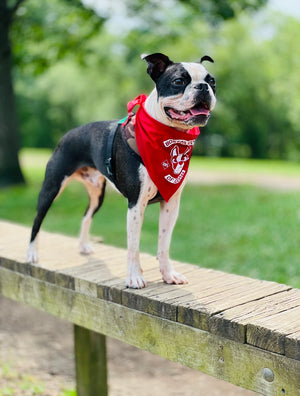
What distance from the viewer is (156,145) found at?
9.23 feet

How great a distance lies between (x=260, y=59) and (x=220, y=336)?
27223mm

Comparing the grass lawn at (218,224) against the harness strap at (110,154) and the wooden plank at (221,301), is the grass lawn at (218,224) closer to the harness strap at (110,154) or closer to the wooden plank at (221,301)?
the wooden plank at (221,301)

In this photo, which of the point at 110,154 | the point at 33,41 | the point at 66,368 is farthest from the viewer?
the point at 33,41

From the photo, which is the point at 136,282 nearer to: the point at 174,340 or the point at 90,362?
the point at 174,340

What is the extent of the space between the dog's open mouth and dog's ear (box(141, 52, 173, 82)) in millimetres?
204

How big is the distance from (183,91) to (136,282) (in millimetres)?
1087

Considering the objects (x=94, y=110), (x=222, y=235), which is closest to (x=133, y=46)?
(x=222, y=235)

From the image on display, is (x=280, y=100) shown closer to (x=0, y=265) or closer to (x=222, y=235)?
(x=222, y=235)

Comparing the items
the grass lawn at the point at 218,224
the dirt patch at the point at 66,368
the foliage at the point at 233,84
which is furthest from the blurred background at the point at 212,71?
the dirt patch at the point at 66,368

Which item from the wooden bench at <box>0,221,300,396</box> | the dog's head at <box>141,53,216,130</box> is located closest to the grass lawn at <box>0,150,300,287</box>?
the wooden bench at <box>0,221,300,396</box>

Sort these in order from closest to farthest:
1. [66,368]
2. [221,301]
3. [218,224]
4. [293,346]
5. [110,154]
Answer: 1. [293,346]
2. [221,301]
3. [110,154]
4. [66,368]
5. [218,224]

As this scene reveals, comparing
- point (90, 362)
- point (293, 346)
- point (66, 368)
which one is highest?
point (293, 346)

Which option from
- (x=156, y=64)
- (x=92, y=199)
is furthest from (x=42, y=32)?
(x=156, y=64)

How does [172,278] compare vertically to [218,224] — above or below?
above
